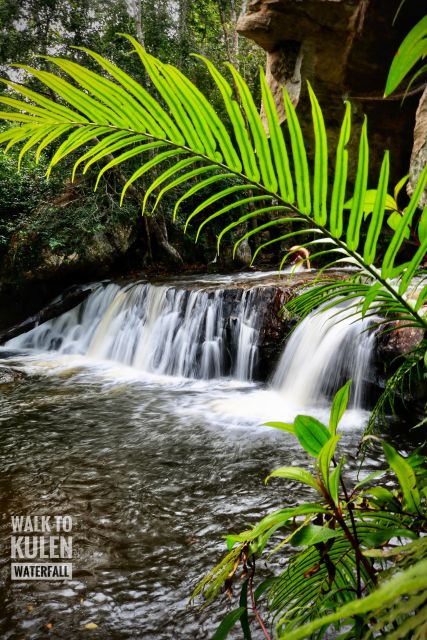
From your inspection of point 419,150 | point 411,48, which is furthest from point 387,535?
point 419,150

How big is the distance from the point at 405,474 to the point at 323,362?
4.96 meters

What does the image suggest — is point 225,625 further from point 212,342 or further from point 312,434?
point 212,342

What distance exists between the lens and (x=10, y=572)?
8.23ft

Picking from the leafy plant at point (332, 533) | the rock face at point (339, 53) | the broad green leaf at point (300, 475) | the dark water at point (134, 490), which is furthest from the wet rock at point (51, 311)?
the broad green leaf at point (300, 475)

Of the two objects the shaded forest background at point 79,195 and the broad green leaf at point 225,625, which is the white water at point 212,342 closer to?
the shaded forest background at point 79,195

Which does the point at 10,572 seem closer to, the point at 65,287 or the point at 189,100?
the point at 189,100

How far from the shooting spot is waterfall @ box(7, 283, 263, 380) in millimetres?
7043

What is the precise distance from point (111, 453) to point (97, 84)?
380 cm

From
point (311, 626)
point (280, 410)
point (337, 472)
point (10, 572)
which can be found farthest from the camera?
point (280, 410)

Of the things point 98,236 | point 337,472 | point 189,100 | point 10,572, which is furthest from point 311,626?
point 98,236

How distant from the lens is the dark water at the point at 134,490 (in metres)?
2.23

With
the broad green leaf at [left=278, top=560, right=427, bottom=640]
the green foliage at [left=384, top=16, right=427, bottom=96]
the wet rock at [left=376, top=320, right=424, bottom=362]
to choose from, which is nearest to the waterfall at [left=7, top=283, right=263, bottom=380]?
the wet rock at [left=376, top=320, right=424, bottom=362]

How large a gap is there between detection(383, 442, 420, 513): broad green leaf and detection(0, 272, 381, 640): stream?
1833mm

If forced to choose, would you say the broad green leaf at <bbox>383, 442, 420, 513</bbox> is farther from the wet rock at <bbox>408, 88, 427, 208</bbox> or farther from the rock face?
the rock face
